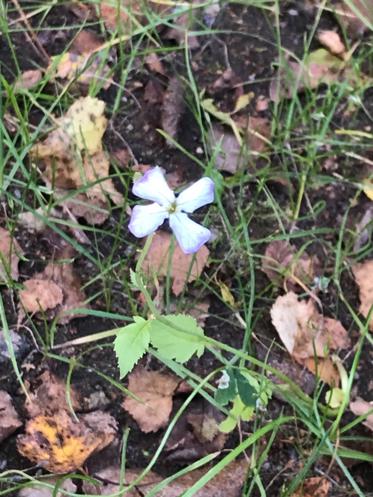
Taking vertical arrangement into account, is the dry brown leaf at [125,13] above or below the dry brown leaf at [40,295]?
above

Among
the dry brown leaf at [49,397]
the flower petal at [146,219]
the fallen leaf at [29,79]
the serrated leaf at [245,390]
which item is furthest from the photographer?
the fallen leaf at [29,79]

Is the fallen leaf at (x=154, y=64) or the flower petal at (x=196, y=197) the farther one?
the fallen leaf at (x=154, y=64)

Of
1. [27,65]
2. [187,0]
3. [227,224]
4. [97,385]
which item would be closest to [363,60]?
[187,0]

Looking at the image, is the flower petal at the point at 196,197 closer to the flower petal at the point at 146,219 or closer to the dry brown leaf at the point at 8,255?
the flower petal at the point at 146,219

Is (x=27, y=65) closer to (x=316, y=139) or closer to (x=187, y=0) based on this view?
(x=187, y=0)

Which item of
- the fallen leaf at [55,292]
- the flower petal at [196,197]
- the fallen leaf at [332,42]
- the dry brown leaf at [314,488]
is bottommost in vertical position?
the dry brown leaf at [314,488]

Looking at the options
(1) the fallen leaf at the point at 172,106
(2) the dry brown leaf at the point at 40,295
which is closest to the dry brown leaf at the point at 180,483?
(2) the dry brown leaf at the point at 40,295
